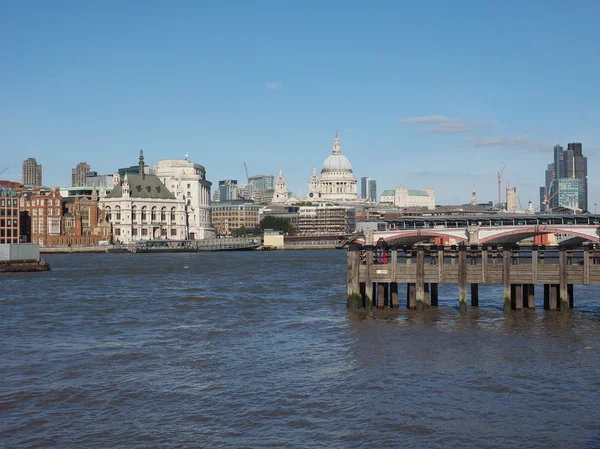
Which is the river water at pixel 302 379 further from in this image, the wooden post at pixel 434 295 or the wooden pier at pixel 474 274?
the wooden pier at pixel 474 274

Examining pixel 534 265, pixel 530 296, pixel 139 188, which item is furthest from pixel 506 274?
pixel 139 188

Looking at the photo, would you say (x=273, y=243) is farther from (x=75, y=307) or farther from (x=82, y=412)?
(x=82, y=412)

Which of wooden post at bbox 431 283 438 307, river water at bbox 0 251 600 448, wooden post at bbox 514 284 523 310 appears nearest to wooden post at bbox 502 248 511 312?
river water at bbox 0 251 600 448

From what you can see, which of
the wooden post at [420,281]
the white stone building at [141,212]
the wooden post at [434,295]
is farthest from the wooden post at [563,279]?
the white stone building at [141,212]

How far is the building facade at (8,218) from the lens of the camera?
13762 centimetres

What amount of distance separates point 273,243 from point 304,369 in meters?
164

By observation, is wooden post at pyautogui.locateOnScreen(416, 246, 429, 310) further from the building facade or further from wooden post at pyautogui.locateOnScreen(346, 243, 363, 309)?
the building facade

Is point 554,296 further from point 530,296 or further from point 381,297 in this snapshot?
point 381,297

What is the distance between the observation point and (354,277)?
119ft

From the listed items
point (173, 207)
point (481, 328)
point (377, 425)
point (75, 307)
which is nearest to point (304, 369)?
point (377, 425)

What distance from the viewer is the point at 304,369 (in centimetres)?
2489

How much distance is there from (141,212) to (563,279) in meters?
164

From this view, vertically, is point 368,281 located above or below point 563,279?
below

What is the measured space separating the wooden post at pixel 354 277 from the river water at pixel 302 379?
797mm
